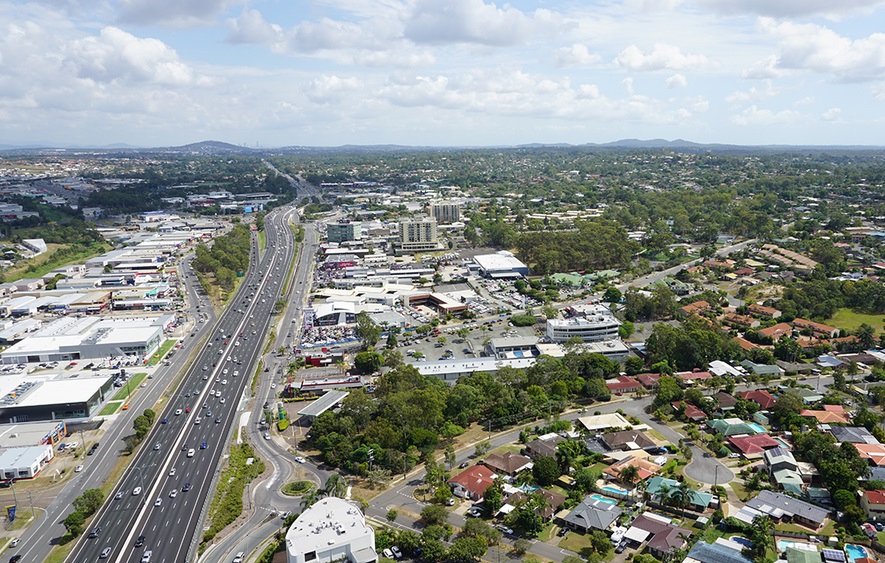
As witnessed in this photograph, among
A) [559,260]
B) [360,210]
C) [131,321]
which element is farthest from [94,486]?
[360,210]

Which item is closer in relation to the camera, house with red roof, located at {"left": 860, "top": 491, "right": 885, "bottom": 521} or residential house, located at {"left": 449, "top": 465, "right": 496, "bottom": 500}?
house with red roof, located at {"left": 860, "top": 491, "right": 885, "bottom": 521}

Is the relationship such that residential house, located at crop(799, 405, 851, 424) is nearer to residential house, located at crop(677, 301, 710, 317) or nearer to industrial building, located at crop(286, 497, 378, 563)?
residential house, located at crop(677, 301, 710, 317)

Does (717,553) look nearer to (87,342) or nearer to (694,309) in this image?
(694,309)

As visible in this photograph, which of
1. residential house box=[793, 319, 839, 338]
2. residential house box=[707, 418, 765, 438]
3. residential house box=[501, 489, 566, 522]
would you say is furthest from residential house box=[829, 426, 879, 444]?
residential house box=[793, 319, 839, 338]

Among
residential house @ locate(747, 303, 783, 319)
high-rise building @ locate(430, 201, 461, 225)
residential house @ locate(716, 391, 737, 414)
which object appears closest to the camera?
residential house @ locate(716, 391, 737, 414)

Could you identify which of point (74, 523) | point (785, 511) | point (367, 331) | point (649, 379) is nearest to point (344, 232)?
point (367, 331)

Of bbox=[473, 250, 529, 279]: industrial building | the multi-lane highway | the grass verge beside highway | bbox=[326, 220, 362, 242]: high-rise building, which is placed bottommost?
the multi-lane highway
